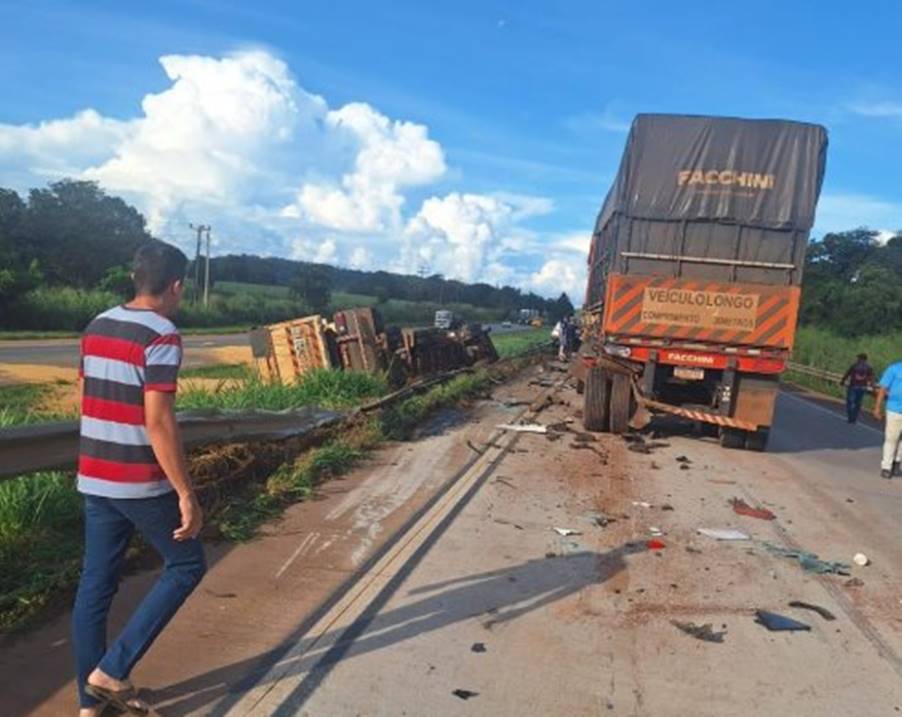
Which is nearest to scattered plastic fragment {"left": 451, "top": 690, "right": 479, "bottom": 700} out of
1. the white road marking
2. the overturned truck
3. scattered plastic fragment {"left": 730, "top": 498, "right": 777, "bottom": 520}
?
scattered plastic fragment {"left": 730, "top": 498, "right": 777, "bottom": 520}

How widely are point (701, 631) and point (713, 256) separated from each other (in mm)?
8447

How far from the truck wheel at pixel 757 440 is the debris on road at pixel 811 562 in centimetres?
599

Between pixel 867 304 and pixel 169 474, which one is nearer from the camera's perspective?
pixel 169 474

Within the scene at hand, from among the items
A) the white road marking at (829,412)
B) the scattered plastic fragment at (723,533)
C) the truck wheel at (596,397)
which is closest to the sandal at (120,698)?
the scattered plastic fragment at (723,533)

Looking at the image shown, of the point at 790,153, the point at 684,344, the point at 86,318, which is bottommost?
the point at 86,318

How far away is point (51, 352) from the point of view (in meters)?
30.0

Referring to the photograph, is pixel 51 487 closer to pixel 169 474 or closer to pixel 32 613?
pixel 32 613

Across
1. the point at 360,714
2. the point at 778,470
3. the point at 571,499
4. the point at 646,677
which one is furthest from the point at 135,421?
the point at 778,470

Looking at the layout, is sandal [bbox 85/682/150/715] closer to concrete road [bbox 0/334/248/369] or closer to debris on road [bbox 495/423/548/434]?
debris on road [bbox 495/423/548/434]

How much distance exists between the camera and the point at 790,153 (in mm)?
13250

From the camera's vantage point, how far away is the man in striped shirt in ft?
12.1

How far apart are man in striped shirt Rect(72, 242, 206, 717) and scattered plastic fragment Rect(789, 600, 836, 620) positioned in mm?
4167

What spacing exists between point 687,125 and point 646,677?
33.6ft

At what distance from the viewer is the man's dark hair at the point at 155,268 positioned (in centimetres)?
380
